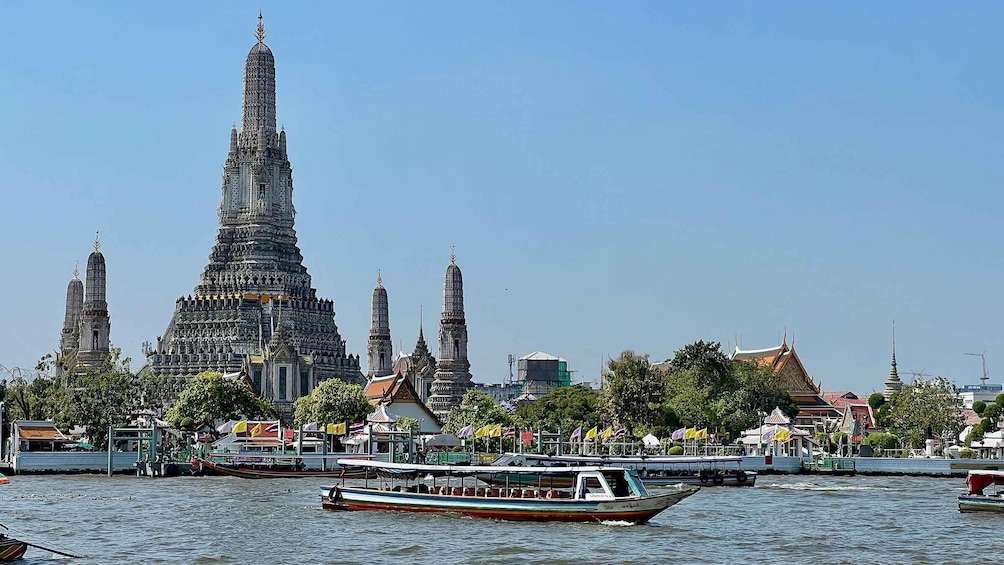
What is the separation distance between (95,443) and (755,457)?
116ft

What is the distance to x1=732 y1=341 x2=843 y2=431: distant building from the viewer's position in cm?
12388

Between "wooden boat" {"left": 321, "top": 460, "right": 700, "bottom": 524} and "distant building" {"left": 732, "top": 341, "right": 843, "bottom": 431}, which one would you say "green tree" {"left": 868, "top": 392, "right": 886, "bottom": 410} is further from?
"wooden boat" {"left": 321, "top": 460, "right": 700, "bottom": 524}

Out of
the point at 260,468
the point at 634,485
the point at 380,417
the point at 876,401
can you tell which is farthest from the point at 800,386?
the point at 634,485

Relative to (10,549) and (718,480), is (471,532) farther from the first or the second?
(718,480)

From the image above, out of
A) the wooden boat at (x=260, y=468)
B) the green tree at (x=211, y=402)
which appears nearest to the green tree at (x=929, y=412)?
the wooden boat at (x=260, y=468)

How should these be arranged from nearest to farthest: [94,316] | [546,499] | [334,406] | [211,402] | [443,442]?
[546,499] → [211,402] → [443,442] → [334,406] → [94,316]

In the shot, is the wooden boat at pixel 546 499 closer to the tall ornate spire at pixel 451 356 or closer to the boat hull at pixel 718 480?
the boat hull at pixel 718 480

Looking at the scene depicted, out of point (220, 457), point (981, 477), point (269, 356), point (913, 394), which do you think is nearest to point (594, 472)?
point (981, 477)

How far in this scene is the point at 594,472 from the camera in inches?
2083

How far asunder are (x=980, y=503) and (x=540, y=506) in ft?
50.3

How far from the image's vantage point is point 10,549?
4159 centimetres

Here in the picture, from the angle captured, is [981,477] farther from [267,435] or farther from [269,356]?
[269,356]

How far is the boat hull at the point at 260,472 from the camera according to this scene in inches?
3221

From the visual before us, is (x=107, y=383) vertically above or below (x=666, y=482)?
above
